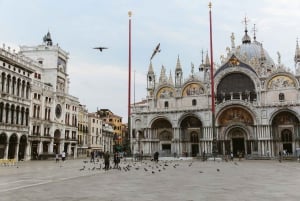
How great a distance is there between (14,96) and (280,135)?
41880mm

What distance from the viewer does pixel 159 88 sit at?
6550cm

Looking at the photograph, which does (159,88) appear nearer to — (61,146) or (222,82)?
(222,82)

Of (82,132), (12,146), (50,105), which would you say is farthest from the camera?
(82,132)

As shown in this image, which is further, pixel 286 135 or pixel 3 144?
pixel 286 135

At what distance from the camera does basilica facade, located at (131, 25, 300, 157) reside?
5488 cm

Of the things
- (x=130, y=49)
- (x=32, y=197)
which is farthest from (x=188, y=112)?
(x=32, y=197)

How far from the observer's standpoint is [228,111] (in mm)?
58469

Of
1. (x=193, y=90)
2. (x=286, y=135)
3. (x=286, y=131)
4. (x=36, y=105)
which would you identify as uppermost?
→ (x=193, y=90)

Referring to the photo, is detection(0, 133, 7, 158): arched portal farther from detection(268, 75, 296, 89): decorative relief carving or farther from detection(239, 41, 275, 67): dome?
detection(239, 41, 275, 67): dome

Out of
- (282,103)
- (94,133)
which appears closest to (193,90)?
(282,103)

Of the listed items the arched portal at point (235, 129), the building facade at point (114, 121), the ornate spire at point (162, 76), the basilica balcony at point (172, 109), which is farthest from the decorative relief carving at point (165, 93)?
the building facade at point (114, 121)

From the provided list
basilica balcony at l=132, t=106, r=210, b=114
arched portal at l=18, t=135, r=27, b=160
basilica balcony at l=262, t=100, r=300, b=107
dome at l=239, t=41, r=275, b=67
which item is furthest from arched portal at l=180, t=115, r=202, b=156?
arched portal at l=18, t=135, r=27, b=160

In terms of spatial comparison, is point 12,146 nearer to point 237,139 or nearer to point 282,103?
point 237,139

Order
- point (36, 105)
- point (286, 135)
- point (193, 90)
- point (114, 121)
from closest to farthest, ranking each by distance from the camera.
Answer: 1. point (36, 105)
2. point (286, 135)
3. point (193, 90)
4. point (114, 121)
